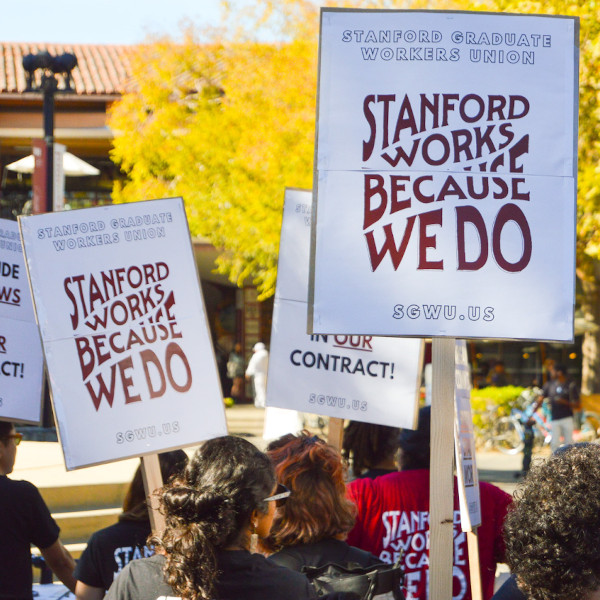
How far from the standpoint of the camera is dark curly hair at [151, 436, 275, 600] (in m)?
2.45

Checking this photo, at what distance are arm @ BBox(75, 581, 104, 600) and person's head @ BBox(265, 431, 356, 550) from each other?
26.7 inches

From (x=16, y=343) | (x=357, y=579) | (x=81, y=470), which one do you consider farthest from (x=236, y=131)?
(x=357, y=579)

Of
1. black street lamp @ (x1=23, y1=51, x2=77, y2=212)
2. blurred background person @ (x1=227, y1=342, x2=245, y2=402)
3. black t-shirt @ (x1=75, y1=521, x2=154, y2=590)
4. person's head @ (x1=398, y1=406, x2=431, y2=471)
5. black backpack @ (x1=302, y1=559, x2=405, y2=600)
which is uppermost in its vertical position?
black street lamp @ (x1=23, y1=51, x2=77, y2=212)

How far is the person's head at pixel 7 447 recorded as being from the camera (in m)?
3.98

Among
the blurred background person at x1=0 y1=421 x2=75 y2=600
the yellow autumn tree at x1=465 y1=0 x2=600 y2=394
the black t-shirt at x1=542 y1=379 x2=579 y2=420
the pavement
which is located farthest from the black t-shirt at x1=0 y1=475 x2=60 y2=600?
the black t-shirt at x1=542 y1=379 x2=579 y2=420

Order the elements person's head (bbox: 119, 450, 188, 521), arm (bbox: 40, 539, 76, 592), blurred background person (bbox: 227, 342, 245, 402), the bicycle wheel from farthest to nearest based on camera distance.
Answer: blurred background person (bbox: 227, 342, 245, 402) < the bicycle wheel < arm (bbox: 40, 539, 76, 592) < person's head (bbox: 119, 450, 188, 521)

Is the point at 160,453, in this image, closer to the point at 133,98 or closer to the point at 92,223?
the point at 92,223

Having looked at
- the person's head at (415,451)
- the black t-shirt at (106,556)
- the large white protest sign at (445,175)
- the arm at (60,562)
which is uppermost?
the large white protest sign at (445,175)

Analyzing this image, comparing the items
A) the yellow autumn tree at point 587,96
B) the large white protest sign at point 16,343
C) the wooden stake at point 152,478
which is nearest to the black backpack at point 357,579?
the wooden stake at point 152,478

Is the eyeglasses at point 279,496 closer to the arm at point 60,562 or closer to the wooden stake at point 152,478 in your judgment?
the wooden stake at point 152,478

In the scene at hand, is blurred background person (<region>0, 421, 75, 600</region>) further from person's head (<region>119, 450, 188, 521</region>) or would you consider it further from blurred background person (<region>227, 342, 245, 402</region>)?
blurred background person (<region>227, 342, 245, 402</region>)

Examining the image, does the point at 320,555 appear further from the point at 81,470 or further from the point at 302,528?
the point at 81,470

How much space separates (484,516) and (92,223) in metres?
1.85

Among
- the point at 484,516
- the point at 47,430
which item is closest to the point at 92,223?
the point at 484,516
